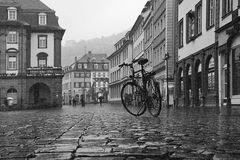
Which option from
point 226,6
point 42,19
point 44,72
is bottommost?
point 44,72

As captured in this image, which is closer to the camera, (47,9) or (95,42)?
(47,9)

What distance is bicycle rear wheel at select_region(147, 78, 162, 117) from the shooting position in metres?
11.3

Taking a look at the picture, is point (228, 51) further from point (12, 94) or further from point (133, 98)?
point (12, 94)

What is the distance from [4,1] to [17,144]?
5756cm

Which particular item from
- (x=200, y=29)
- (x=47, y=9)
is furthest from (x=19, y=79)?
(x=200, y=29)

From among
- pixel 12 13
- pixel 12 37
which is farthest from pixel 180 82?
pixel 12 13

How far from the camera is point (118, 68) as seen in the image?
94.0 m

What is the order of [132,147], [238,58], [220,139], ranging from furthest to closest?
[238,58]
[220,139]
[132,147]

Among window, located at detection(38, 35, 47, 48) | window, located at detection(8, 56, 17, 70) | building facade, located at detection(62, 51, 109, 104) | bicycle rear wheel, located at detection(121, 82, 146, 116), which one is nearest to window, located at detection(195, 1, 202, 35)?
bicycle rear wheel, located at detection(121, 82, 146, 116)

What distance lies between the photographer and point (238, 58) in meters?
19.4

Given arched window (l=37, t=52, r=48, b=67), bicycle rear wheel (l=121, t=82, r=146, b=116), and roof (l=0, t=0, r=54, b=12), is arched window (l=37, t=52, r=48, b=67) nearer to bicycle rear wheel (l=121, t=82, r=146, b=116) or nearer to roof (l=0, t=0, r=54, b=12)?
roof (l=0, t=0, r=54, b=12)

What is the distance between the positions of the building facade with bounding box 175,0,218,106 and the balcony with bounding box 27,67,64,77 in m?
28.3

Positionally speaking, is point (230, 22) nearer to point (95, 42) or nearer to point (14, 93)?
point (14, 93)

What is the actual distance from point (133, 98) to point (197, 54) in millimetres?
15424
